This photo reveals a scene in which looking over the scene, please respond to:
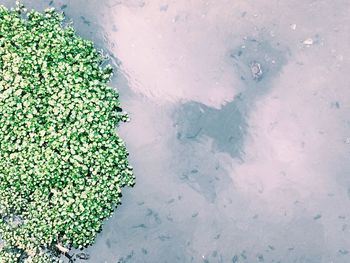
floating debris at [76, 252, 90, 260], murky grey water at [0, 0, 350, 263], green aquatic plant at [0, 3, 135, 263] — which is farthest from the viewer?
murky grey water at [0, 0, 350, 263]

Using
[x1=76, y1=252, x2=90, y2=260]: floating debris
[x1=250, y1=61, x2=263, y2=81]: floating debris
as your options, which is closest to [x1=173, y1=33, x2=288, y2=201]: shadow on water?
[x1=250, y1=61, x2=263, y2=81]: floating debris

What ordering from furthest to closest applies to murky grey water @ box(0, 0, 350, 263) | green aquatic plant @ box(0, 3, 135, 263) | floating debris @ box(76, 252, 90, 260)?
murky grey water @ box(0, 0, 350, 263) < floating debris @ box(76, 252, 90, 260) < green aquatic plant @ box(0, 3, 135, 263)

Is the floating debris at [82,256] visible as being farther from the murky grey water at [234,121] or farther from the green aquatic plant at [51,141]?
the murky grey water at [234,121]

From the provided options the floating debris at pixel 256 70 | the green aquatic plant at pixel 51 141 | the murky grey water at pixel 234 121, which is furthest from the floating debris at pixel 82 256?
the floating debris at pixel 256 70

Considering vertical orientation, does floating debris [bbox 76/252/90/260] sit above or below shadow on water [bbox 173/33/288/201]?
below

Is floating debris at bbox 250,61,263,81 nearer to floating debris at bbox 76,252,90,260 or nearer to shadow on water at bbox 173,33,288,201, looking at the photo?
shadow on water at bbox 173,33,288,201

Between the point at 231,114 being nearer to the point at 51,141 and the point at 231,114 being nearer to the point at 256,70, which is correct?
the point at 256,70
